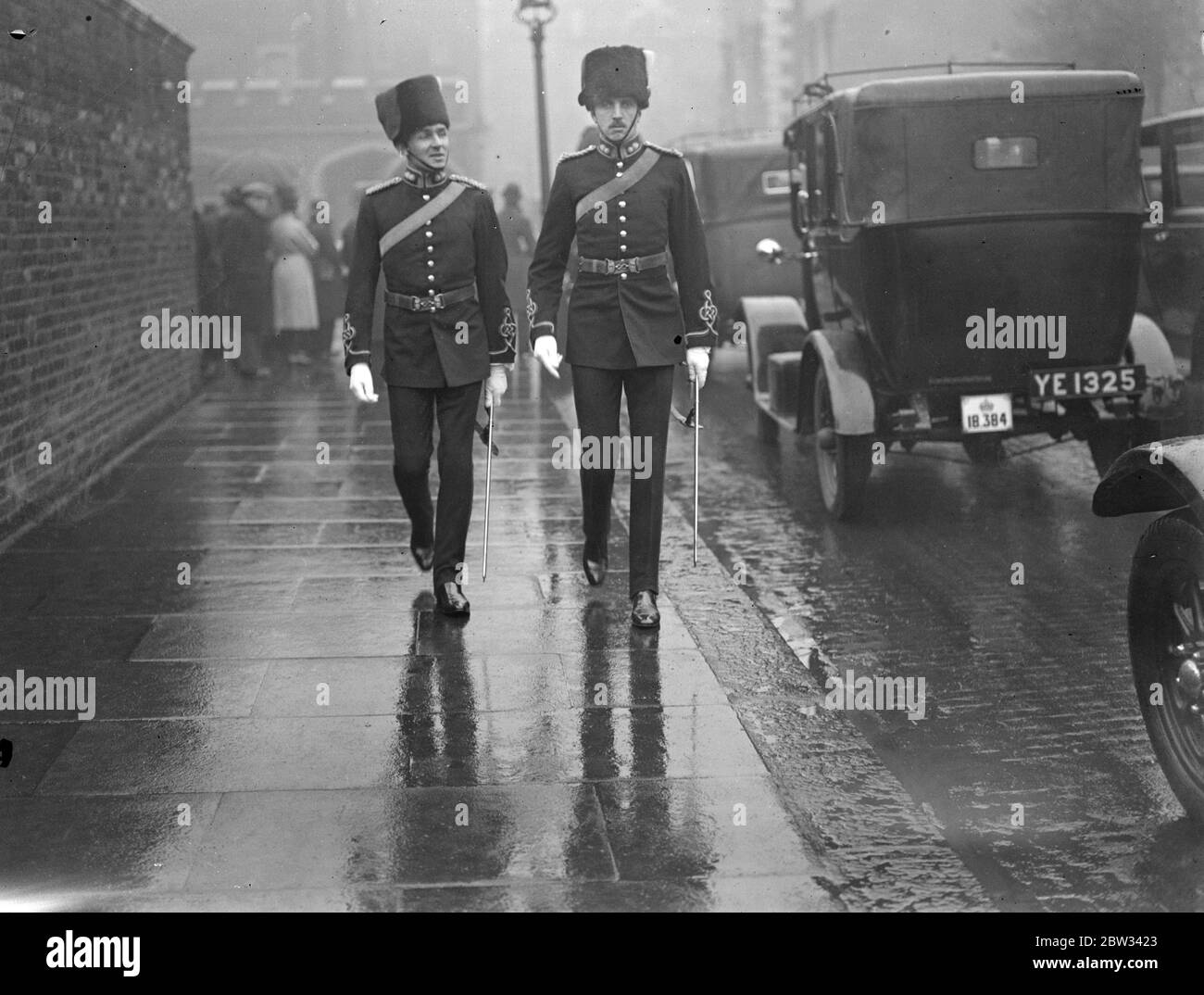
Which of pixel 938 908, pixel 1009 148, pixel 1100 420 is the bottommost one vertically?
pixel 938 908

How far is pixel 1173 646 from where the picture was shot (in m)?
4.70

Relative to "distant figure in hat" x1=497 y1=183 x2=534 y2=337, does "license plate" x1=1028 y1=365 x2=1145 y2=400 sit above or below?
below

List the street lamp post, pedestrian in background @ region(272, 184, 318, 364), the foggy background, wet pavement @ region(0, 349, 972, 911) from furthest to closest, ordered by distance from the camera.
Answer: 1. the foggy background
2. the street lamp post
3. pedestrian in background @ region(272, 184, 318, 364)
4. wet pavement @ region(0, 349, 972, 911)

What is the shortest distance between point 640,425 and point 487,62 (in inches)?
2457

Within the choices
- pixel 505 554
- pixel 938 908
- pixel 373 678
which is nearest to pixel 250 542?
pixel 505 554

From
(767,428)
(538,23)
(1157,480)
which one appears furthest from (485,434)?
(538,23)

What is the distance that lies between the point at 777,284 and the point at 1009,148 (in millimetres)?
8997

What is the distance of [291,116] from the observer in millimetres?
60594

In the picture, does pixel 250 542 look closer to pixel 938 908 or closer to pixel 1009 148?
pixel 1009 148

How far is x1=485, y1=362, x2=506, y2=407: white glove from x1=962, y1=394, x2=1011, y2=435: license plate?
2.81 metres

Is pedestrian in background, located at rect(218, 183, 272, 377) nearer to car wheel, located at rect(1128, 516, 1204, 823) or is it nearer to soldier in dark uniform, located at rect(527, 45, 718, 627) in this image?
soldier in dark uniform, located at rect(527, 45, 718, 627)

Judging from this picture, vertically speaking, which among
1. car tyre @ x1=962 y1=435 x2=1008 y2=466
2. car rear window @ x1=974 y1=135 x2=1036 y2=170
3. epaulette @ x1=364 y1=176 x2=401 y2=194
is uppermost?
car rear window @ x1=974 y1=135 x2=1036 y2=170

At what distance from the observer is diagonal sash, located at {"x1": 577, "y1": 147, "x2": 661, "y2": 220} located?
21.9 ft

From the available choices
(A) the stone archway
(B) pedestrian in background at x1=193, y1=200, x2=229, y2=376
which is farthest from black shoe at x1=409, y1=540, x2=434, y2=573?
Result: (A) the stone archway
